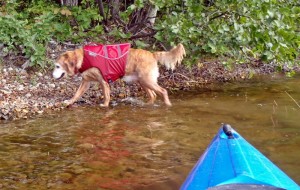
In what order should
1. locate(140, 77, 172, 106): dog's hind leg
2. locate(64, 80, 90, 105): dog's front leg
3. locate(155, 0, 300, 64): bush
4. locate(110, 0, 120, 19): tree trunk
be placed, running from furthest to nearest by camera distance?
locate(110, 0, 120, 19): tree trunk
locate(140, 77, 172, 106): dog's hind leg
locate(64, 80, 90, 105): dog's front leg
locate(155, 0, 300, 64): bush

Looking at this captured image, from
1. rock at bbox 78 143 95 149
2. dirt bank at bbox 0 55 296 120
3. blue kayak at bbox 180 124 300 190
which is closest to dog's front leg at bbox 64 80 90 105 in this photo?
dirt bank at bbox 0 55 296 120

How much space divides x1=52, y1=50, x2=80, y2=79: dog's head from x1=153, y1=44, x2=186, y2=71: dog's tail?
5.00 ft

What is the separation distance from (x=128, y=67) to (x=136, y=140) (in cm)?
261

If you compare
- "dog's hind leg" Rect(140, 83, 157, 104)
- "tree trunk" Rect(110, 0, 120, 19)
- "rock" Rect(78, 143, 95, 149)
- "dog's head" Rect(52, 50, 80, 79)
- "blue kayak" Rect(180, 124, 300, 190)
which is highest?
"tree trunk" Rect(110, 0, 120, 19)

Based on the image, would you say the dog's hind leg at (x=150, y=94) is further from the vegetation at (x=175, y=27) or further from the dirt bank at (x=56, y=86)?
the vegetation at (x=175, y=27)

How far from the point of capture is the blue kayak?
366cm

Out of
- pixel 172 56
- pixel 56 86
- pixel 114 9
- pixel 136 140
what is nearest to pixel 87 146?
pixel 136 140

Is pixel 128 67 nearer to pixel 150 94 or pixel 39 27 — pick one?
pixel 150 94

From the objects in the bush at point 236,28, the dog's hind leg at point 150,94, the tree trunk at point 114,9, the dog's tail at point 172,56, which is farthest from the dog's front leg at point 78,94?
the tree trunk at point 114,9

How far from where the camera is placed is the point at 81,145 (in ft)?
21.6

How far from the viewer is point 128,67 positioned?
919cm

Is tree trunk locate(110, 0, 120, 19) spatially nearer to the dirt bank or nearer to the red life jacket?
the dirt bank

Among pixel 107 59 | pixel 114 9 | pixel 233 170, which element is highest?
pixel 114 9

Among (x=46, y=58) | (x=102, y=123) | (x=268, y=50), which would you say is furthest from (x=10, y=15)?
(x=268, y=50)
